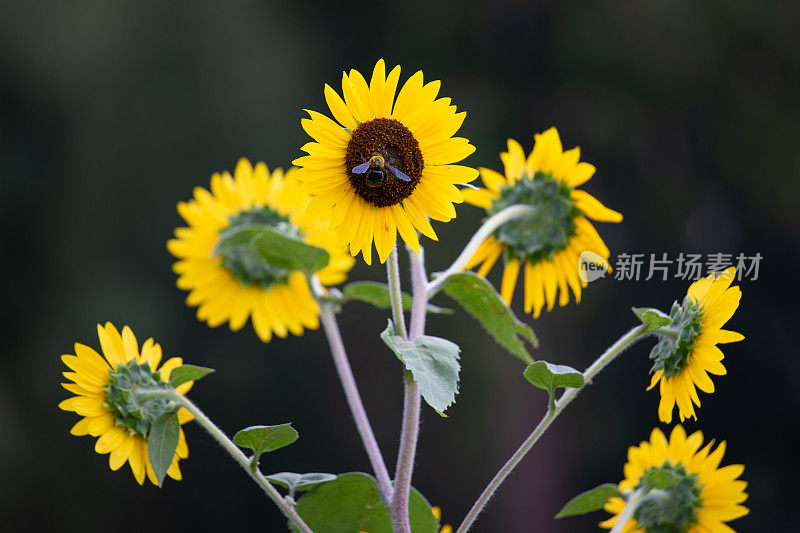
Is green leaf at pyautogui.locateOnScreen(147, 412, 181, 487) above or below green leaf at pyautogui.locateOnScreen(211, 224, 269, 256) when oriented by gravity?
below

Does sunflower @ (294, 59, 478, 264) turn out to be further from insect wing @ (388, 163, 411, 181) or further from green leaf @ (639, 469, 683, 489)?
green leaf @ (639, 469, 683, 489)

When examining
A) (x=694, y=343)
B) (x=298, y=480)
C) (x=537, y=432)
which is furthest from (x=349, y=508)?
(x=694, y=343)

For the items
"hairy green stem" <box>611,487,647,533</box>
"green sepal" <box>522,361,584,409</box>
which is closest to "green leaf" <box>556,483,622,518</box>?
"hairy green stem" <box>611,487,647,533</box>

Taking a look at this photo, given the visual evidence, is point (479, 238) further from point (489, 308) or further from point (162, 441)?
point (162, 441)

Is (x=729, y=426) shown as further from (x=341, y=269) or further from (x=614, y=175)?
(x=341, y=269)

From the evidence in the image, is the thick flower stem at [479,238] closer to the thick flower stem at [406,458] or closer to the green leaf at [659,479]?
the thick flower stem at [406,458]

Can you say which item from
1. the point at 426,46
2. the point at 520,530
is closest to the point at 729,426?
the point at 520,530
